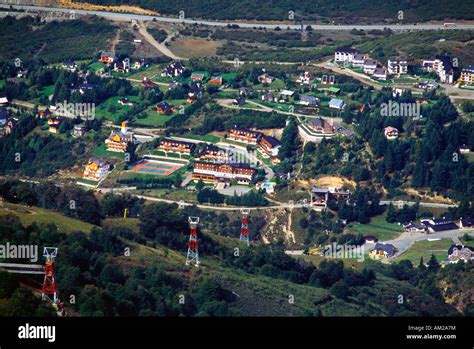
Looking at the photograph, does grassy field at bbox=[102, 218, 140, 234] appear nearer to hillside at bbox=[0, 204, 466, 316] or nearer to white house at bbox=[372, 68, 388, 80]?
hillside at bbox=[0, 204, 466, 316]

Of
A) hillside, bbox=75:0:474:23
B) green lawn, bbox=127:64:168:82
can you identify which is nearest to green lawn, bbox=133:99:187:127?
green lawn, bbox=127:64:168:82

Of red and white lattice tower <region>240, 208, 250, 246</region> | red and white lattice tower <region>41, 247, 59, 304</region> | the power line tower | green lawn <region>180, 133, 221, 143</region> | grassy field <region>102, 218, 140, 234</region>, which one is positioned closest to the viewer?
red and white lattice tower <region>41, 247, 59, 304</region>

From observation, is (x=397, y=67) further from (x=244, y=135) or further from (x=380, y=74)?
(x=244, y=135)

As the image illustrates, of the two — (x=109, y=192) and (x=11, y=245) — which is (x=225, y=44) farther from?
(x=11, y=245)

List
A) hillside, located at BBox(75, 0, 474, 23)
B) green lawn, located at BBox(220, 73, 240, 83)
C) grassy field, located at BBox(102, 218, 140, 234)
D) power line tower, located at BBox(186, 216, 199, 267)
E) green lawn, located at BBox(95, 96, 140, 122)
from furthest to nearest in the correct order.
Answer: hillside, located at BBox(75, 0, 474, 23)
green lawn, located at BBox(220, 73, 240, 83)
green lawn, located at BBox(95, 96, 140, 122)
grassy field, located at BBox(102, 218, 140, 234)
power line tower, located at BBox(186, 216, 199, 267)

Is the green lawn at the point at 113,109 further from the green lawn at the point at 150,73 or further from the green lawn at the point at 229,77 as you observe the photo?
the green lawn at the point at 229,77

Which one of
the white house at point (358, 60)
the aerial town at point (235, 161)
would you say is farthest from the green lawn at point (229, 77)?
the white house at point (358, 60)
